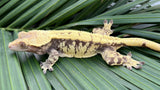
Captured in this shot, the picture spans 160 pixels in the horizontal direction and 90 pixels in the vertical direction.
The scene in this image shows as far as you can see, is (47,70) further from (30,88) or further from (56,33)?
(56,33)

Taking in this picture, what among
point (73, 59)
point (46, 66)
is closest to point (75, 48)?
point (73, 59)

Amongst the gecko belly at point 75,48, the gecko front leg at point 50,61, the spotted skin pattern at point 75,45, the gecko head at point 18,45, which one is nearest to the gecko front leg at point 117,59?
the spotted skin pattern at point 75,45

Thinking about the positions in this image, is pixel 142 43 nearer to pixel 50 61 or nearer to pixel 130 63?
pixel 130 63

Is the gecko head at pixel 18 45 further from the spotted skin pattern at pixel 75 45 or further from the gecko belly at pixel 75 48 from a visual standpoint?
the gecko belly at pixel 75 48

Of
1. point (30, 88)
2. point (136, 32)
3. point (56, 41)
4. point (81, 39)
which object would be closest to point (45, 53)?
point (56, 41)

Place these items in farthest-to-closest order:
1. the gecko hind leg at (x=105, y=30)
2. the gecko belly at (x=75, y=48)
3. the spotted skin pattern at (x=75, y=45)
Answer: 1. the gecko hind leg at (x=105, y=30)
2. the gecko belly at (x=75, y=48)
3. the spotted skin pattern at (x=75, y=45)

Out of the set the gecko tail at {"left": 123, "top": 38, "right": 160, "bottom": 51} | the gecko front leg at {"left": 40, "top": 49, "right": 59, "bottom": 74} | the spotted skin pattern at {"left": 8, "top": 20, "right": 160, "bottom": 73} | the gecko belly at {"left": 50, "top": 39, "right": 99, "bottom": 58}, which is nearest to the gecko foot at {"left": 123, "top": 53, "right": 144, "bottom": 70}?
the spotted skin pattern at {"left": 8, "top": 20, "right": 160, "bottom": 73}
